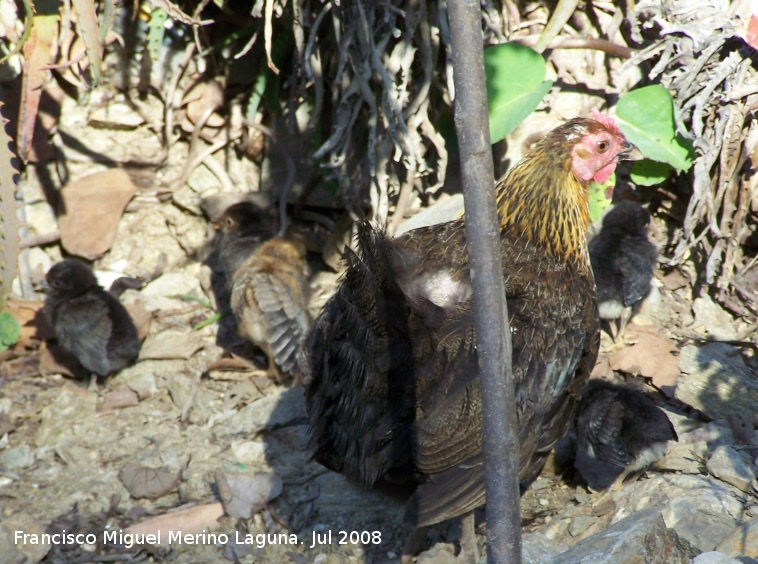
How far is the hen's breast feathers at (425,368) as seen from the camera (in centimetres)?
264

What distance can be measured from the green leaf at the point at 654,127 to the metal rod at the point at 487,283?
279 cm

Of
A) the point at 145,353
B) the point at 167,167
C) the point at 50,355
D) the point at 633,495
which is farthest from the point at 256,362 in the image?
the point at 633,495

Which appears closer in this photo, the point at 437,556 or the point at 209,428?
the point at 437,556

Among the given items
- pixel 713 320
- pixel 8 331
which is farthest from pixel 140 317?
pixel 713 320

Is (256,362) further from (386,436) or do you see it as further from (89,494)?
(386,436)

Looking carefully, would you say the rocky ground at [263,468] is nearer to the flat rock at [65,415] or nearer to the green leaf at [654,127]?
the flat rock at [65,415]

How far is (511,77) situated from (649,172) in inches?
40.5

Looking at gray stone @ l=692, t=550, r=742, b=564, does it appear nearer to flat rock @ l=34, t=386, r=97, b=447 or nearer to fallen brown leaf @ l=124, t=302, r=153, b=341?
flat rock @ l=34, t=386, r=97, b=447

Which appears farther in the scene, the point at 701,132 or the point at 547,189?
the point at 701,132

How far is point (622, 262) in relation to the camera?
4.20m

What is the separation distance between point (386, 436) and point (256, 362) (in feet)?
7.16

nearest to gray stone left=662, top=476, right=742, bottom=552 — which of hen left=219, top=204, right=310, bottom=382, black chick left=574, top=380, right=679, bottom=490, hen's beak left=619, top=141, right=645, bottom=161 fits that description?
black chick left=574, top=380, right=679, bottom=490

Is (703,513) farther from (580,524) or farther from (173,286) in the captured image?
(173,286)

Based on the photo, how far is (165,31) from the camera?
4.91 m
